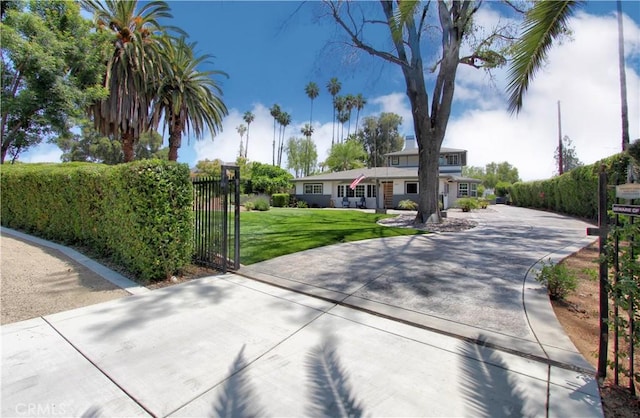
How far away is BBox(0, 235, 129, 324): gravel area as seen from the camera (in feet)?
12.9

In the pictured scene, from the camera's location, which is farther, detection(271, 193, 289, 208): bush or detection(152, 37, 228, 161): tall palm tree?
detection(271, 193, 289, 208): bush

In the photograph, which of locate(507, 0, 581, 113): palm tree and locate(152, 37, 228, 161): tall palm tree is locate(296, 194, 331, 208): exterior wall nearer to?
locate(152, 37, 228, 161): tall palm tree

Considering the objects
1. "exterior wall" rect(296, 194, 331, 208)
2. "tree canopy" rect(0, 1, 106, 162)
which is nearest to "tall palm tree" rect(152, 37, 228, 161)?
"tree canopy" rect(0, 1, 106, 162)

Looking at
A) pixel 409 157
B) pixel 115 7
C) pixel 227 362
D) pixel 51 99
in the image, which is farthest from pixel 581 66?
pixel 409 157

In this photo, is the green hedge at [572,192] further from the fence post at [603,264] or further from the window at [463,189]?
the fence post at [603,264]

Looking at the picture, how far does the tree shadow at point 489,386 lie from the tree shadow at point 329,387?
860mm

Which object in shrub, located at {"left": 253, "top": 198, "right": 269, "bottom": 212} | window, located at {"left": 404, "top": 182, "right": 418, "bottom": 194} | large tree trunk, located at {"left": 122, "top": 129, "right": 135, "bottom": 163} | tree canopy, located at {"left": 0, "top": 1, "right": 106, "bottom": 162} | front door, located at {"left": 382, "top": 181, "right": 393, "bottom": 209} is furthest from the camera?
front door, located at {"left": 382, "top": 181, "right": 393, "bottom": 209}

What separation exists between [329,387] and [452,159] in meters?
33.3

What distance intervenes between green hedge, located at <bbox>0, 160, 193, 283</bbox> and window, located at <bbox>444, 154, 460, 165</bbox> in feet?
103

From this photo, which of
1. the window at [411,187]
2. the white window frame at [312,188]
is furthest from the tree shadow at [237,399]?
the white window frame at [312,188]

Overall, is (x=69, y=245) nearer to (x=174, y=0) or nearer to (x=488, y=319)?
(x=488, y=319)

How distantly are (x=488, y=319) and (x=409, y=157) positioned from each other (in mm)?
31096

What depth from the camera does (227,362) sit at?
8.95 feet

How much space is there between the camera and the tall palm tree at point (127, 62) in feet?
48.6
